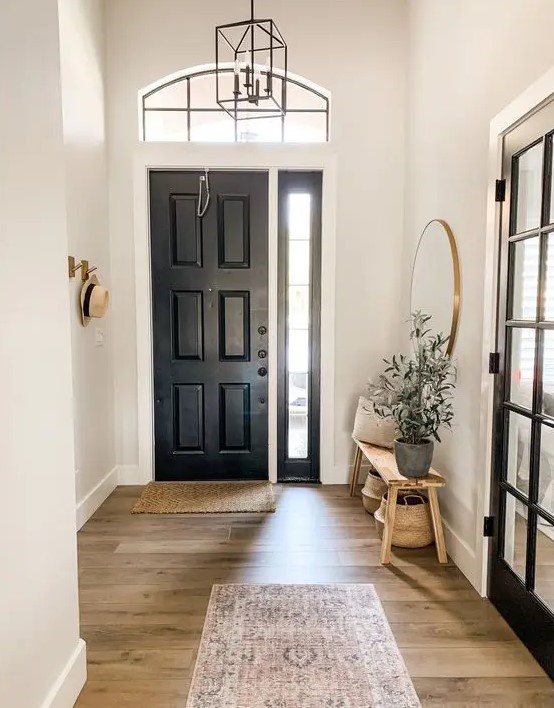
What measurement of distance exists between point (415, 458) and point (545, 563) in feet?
2.54

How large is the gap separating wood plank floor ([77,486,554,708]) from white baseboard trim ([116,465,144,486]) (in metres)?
0.28

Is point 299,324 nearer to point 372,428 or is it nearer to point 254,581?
point 372,428

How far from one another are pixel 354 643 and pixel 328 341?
6.96ft

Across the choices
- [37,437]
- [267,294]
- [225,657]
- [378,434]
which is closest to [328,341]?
[267,294]

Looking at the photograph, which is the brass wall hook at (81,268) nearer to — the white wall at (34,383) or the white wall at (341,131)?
the white wall at (341,131)

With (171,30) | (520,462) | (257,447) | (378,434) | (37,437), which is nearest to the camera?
(37,437)

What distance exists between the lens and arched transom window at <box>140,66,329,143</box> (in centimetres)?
358

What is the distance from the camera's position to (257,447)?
12.3 feet

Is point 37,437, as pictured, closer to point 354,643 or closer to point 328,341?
point 354,643

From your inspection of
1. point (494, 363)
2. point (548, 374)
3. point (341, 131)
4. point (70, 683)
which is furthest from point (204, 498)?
point (341, 131)

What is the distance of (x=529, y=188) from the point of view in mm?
1926

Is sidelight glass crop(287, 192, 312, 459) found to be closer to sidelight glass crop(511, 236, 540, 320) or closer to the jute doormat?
the jute doormat

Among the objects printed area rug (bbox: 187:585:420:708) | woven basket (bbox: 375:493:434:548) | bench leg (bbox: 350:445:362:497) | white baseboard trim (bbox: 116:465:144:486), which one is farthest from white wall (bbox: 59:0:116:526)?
woven basket (bbox: 375:493:434:548)

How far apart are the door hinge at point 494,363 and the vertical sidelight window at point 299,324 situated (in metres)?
1.63
